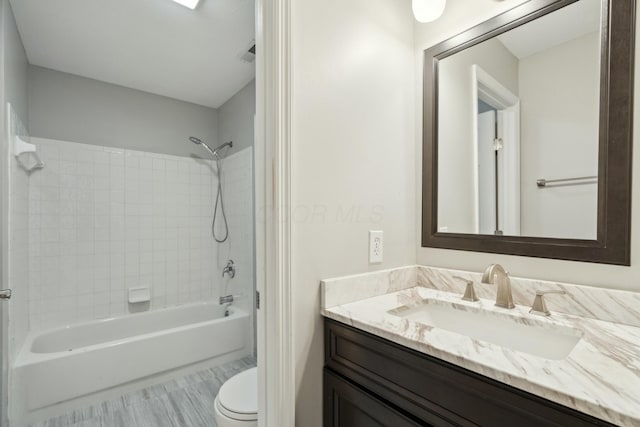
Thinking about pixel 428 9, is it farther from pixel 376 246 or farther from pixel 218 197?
pixel 218 197

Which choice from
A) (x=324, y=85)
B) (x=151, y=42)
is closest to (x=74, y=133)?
(x=151, y=42)

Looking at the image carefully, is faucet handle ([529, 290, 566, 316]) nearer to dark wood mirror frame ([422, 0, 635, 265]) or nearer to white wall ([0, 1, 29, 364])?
dark wood mirror frame ([422, 0, 635, 265])

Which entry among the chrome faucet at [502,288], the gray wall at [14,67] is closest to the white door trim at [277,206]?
the chrome faucet at [502,288]

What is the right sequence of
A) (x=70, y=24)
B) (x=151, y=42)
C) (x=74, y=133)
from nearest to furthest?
(x=70, y=24), (x=151, y=42), (x=74, y=133)

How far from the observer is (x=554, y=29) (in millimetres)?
1018

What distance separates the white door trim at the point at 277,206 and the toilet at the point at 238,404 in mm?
381

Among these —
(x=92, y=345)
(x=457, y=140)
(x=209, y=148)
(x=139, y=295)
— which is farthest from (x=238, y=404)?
(x=209, y=148)

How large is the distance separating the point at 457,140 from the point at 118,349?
256 cm

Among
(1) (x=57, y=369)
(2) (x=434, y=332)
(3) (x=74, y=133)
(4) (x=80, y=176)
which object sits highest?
(3) (x=74, y=133)

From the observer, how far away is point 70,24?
1869mm

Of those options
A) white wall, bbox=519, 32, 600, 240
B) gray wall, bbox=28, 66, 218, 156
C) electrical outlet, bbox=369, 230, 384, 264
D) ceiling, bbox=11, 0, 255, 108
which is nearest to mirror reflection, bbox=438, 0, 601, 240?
white wall, bbox=519, 32, 600, 240

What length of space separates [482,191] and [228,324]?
2257 millimetres

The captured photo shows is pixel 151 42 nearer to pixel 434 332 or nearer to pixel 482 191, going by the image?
pixel 482 191

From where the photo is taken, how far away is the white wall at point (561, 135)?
934 mm
